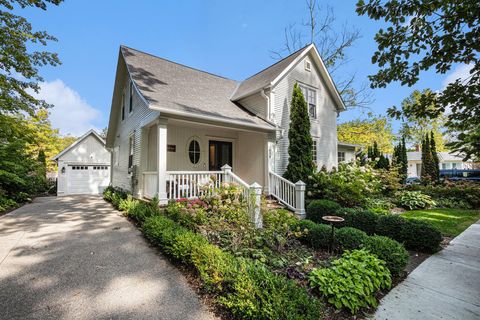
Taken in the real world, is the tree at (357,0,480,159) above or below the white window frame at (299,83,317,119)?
below

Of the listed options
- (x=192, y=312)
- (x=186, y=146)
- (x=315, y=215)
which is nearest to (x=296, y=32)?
(x=186, y=146)

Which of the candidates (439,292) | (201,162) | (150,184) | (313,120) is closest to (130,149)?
(201,162)

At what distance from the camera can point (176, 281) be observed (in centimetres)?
365

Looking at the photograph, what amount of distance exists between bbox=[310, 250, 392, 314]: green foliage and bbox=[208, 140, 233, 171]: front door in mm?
7624

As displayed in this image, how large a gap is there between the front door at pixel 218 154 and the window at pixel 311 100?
489 centimetres

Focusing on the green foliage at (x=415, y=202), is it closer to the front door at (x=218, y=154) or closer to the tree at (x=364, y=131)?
the front door at (x=218, y=154)

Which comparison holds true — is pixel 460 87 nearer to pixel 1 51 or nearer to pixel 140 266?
pixel 140 266

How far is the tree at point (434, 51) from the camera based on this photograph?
2.97 metres

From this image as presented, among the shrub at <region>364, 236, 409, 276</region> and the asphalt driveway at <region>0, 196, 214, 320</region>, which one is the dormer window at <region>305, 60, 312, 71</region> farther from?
the asphalt driveway at <region>0, 196, 214, 320</region>

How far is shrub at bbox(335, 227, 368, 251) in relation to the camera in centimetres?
446

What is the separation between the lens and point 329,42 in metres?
19.1

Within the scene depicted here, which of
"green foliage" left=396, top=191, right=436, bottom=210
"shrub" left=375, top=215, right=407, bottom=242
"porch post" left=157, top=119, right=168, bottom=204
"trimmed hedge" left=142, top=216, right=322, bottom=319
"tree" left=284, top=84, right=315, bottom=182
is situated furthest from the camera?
"green foliage" left=396, top=191, right=436, bottom=210

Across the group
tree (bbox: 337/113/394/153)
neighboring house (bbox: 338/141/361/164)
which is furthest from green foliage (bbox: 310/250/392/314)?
tree (bbox: 337/113/394/153)

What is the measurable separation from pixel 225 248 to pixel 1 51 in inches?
446
